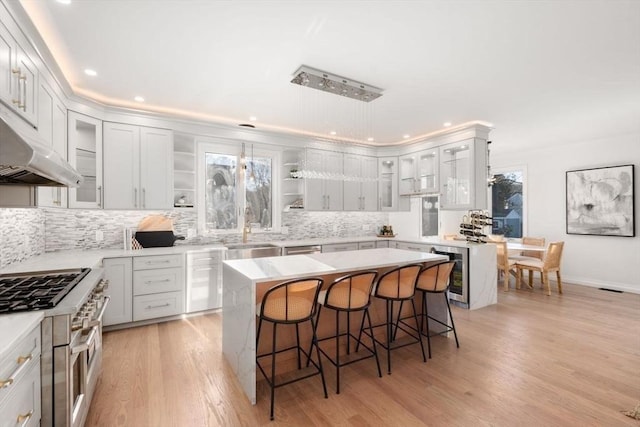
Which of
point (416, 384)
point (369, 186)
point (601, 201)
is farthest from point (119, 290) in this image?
point (601, 201)

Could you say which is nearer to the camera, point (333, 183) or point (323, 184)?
point (323, 184)

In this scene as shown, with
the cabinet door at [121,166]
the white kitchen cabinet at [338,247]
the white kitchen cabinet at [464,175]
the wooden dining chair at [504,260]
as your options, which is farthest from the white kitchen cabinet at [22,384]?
the wooden dining chair at [504,260]

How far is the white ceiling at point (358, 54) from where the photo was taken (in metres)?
2.15

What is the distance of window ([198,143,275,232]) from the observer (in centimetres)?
463

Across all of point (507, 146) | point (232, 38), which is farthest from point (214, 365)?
point (507, 146)

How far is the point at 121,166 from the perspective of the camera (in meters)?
3.94

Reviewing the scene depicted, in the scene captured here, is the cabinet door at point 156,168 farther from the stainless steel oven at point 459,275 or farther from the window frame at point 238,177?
the stainless steel oven at point 459,275

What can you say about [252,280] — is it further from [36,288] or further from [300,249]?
[300,249]

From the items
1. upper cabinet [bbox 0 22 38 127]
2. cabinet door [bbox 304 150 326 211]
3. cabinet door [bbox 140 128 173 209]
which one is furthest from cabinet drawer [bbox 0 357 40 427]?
cabinet door [bbox 304 150 326 211]

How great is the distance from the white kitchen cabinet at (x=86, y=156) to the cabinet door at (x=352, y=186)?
382 cm

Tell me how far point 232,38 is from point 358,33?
1.01 meters

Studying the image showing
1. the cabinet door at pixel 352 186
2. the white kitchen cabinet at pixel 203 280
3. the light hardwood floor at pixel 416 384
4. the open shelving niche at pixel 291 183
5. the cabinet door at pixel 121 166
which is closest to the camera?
the light hardwood floor at pixel 416 384

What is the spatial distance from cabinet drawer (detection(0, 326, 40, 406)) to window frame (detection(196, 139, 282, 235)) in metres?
3.18

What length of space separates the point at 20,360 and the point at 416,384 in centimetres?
251
